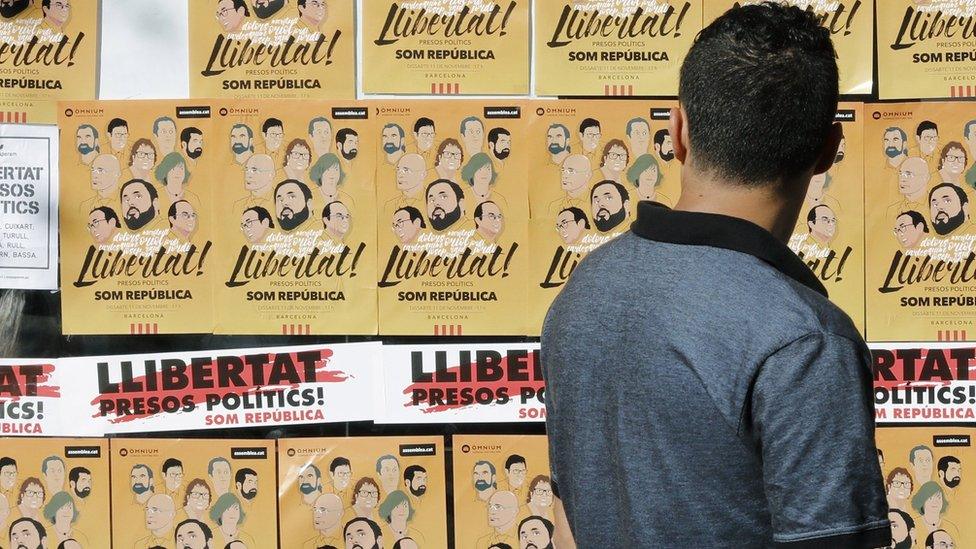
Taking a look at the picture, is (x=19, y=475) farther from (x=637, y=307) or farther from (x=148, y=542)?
(x=637, y=307)

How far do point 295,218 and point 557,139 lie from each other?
1.98 feet

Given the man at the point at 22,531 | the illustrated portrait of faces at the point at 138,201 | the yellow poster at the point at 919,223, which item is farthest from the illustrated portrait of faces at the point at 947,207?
the man at the point at 22,531

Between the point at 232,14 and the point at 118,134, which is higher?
the point at 232,14

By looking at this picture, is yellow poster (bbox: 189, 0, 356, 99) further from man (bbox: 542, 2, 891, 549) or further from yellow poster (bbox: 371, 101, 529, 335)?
man (bbox: 542, 2, 891, 549)

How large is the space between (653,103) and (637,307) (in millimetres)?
1063

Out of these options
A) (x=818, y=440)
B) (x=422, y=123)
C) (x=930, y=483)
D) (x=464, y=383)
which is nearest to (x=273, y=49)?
(x=422, y=123)

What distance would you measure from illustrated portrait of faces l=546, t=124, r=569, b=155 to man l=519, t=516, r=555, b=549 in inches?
32.6

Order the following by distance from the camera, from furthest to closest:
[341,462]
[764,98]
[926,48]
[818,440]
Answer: [341,462] < [926,48] < [764,98] < [818,440]

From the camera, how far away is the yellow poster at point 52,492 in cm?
236

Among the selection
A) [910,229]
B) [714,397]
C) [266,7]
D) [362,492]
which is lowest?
[362,492]

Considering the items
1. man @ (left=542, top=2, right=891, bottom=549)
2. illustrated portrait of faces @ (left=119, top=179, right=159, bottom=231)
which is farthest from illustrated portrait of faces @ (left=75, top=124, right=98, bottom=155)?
man @ (left=542, top=2, right=891, bottom=549)

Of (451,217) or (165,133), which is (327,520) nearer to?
(451,217)

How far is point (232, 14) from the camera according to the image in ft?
7.47

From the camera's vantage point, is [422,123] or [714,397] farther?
[422,123]
